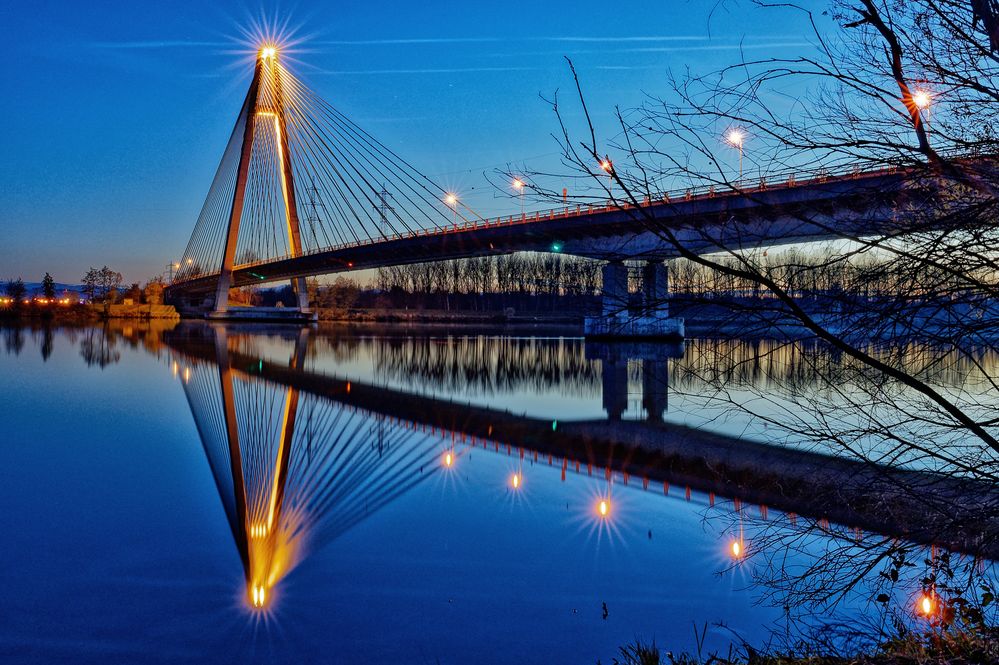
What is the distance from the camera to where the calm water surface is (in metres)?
5.95

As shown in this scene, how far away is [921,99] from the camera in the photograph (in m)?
3.65

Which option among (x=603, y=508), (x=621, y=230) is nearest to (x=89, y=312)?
(x=621, y=230)

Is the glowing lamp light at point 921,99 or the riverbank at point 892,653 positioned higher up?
the glowing lamp light at point 921,99

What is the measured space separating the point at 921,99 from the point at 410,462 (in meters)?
11.4

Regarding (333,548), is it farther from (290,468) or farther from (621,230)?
(621,230)

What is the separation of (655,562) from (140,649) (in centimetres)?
480

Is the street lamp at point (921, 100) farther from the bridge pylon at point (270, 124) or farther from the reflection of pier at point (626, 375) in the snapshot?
the bridge pylon at point (270, 124)

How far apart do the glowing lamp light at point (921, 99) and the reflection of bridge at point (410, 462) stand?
188 cm

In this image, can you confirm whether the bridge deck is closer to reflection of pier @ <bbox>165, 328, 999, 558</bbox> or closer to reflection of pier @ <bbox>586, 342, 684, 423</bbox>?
reflection of pier @ <bbox>165, 328, 999, 558</bbox>

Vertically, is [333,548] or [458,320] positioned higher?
[458,320]

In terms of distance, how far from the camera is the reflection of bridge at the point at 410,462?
8125 millimetres

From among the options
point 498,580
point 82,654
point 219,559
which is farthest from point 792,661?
point 219,559

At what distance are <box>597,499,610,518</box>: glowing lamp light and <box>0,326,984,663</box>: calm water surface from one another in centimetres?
6

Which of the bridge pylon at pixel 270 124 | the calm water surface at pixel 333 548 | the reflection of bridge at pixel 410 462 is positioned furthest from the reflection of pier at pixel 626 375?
the bridge pylon at pixel 270 124
